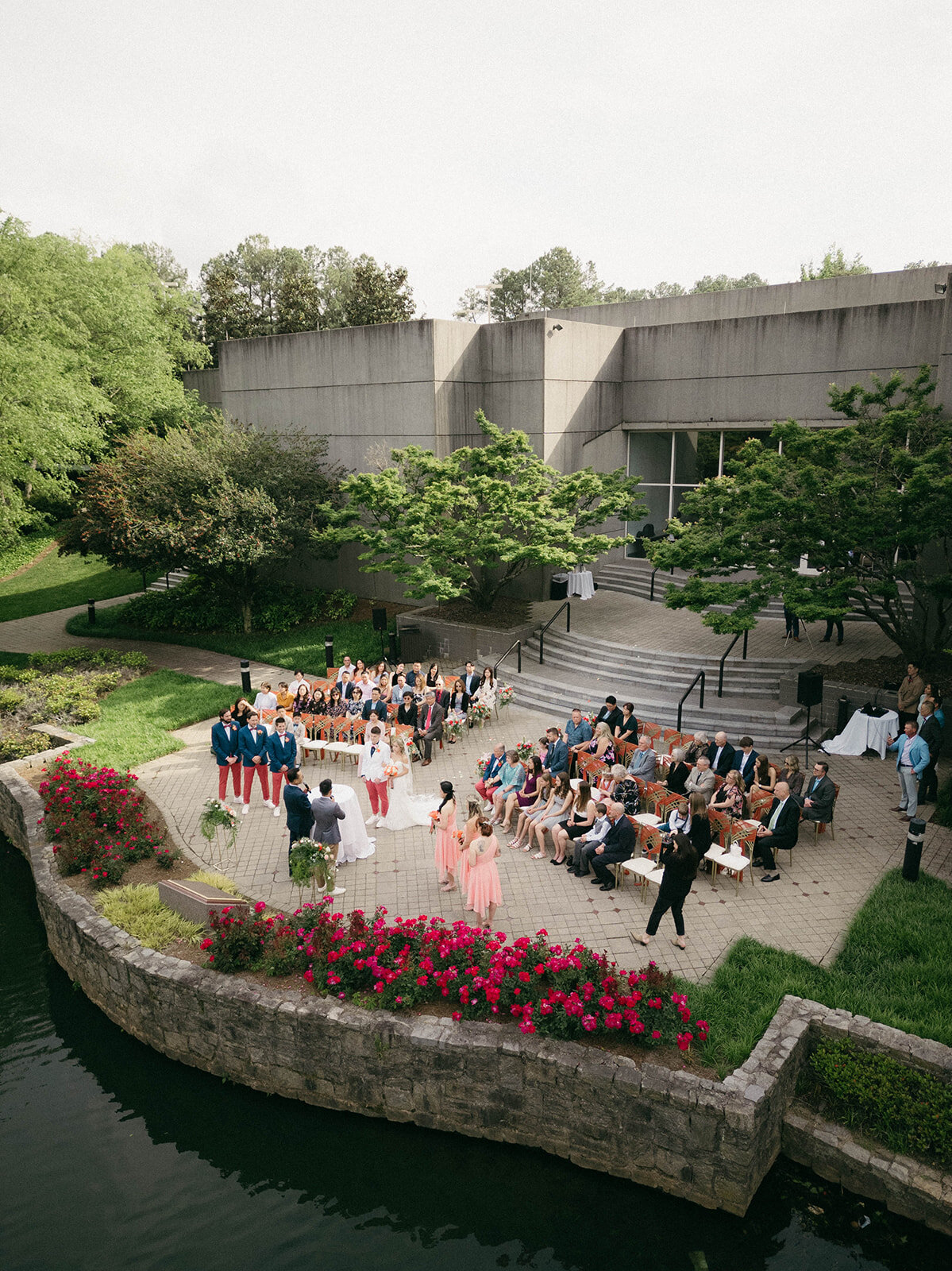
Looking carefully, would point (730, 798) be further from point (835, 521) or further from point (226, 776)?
point (226, 776)

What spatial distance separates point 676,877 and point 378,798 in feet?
16.4

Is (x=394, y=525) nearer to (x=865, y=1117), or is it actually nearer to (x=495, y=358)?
(x=495, y=358)

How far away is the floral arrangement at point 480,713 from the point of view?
50.6ft

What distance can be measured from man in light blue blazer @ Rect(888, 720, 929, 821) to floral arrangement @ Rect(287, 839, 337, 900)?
7.70m

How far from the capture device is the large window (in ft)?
76.7

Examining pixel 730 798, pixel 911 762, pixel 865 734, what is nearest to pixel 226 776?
pixel 730 798

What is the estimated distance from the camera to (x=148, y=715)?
55.9 feet

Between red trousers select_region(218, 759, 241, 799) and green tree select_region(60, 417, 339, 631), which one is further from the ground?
green tree select_region(60, 417, 339, 631)

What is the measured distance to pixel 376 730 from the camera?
39.1ft

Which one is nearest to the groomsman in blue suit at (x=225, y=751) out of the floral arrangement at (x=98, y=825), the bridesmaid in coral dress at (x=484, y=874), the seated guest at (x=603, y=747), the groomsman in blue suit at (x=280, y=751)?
the groomsman in blue suit at (x=280, y=751)

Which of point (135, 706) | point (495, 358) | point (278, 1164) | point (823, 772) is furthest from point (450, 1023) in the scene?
point (495, 358)

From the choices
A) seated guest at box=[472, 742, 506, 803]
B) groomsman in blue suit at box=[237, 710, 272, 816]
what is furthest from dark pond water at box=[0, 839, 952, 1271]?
seated guest at box=[472, 742, 506, 803]

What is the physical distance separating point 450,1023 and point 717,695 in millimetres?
9653

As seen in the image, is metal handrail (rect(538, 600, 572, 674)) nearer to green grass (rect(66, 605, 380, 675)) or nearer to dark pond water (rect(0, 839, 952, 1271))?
green grass (rect(66, 605, 380, 675))
